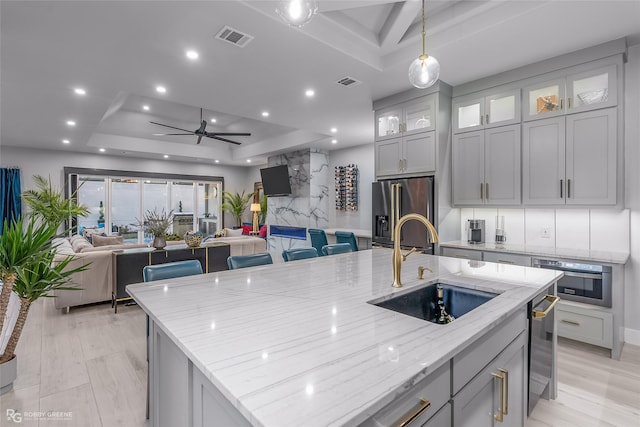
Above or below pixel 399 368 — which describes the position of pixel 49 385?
below

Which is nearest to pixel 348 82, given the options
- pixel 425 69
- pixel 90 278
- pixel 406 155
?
pixel 406 155

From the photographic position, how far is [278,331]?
1.07 metres

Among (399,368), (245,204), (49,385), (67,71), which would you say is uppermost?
(67,71)

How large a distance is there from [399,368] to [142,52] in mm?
3399

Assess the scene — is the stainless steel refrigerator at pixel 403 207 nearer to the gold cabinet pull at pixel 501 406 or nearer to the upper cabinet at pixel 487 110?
the upper cabinet at pixel 487 110

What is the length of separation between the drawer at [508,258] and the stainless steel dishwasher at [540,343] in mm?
1239

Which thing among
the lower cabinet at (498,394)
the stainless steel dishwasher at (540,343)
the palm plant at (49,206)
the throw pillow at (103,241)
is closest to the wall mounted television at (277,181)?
the throw pillow at (103,241)

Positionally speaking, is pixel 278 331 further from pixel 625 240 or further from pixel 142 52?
pixel 625 240

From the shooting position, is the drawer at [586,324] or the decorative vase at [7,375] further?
the drawer at [586,324]

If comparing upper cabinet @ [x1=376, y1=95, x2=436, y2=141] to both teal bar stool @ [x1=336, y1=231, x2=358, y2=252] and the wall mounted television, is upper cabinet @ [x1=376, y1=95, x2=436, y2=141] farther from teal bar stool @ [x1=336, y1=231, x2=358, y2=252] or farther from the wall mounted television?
the wall mounted television

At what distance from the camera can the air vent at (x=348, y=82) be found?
3.53m

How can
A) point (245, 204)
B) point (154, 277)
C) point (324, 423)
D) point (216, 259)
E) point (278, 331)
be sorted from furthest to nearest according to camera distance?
1. point (245, 204)
2. point (216, 259)
3. point (154, 277)
4. point (278, 331)
5. point (324, 423)

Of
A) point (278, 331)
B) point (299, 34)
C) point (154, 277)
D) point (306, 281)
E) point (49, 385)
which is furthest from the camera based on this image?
point (299, 34)

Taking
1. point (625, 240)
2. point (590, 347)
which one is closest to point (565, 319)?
point (590, 347)
